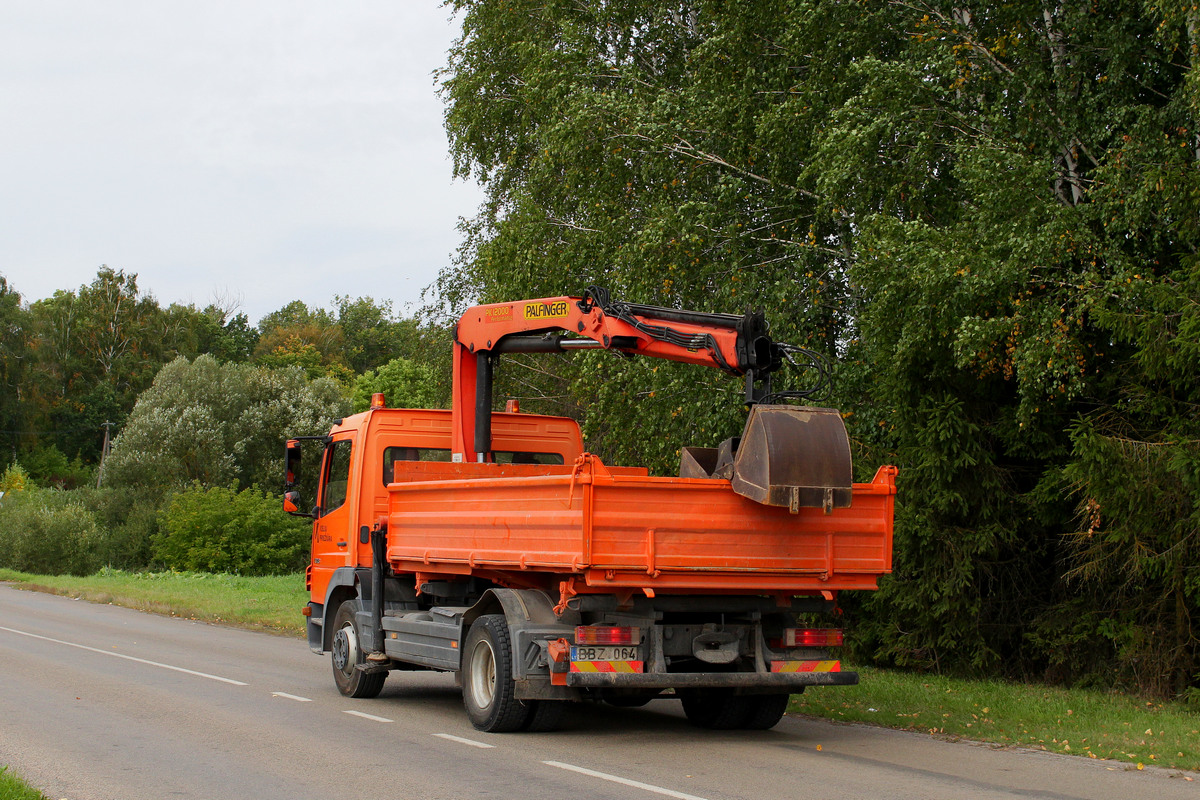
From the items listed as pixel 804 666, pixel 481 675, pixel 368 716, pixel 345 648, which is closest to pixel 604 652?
pixel 481 675

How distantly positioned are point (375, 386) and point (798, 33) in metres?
65.1

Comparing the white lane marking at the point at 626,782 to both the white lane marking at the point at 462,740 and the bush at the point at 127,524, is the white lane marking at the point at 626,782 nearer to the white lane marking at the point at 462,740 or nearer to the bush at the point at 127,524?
the white lane marking at the point at 462,740

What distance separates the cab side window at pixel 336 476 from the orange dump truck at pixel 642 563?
1100 millimetres

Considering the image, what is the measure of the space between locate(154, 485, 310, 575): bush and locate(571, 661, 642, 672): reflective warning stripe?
106 feet

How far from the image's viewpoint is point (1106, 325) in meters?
11.7

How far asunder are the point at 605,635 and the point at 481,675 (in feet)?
4.93

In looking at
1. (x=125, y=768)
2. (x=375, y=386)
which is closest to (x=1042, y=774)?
(x=125, y=768)

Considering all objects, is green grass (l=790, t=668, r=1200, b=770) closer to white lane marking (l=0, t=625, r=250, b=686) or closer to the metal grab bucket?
the metal grab bucket

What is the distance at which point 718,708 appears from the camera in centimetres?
1020

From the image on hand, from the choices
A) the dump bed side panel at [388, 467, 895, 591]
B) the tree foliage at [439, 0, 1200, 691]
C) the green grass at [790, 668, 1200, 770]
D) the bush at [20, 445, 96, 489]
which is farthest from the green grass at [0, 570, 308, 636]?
the bush at [20, 445, 96, 489]

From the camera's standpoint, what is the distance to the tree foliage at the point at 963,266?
12.1 m

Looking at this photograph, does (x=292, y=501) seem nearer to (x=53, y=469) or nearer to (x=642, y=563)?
(x=642, y=563)

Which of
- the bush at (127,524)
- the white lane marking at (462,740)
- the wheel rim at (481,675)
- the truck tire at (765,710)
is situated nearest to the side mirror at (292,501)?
the wheel rim at (481,675)

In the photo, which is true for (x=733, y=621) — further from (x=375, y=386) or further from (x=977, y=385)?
(x=375, y=386)
